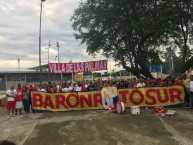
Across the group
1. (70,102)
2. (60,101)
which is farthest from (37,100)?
(70,102)

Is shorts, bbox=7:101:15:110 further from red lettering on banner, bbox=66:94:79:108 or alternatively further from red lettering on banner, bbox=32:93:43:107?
red lettering on banner, bbox=66:94:79:108

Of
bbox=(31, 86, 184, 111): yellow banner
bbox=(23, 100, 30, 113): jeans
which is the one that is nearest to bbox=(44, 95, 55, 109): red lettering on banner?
bbox=(31, 86, 184, 111): yellow banner

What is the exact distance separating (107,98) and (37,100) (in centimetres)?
398

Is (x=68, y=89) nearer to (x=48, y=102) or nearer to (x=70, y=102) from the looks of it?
(x=70, y=102)

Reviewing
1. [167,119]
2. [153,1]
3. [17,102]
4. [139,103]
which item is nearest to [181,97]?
[139,103]

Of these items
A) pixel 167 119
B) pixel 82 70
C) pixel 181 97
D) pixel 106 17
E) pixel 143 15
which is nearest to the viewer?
pixel 167 119

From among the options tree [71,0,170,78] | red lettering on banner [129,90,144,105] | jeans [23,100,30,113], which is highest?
tree [71,0,170,78]

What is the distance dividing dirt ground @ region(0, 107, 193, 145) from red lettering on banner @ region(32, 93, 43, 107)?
2358 millimetres

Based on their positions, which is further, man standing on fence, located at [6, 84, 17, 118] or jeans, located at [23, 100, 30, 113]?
jeans, located at [23, 100, 30, 113]

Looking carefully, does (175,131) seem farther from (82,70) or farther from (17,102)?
(82,70)

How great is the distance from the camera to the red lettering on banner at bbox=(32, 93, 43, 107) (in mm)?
16875

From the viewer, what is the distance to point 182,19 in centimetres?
2466

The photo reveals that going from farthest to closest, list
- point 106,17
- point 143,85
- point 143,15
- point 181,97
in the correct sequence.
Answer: point 106,17
point 143,15
point 143,85
point 181,97

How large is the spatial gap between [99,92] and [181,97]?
457cm
